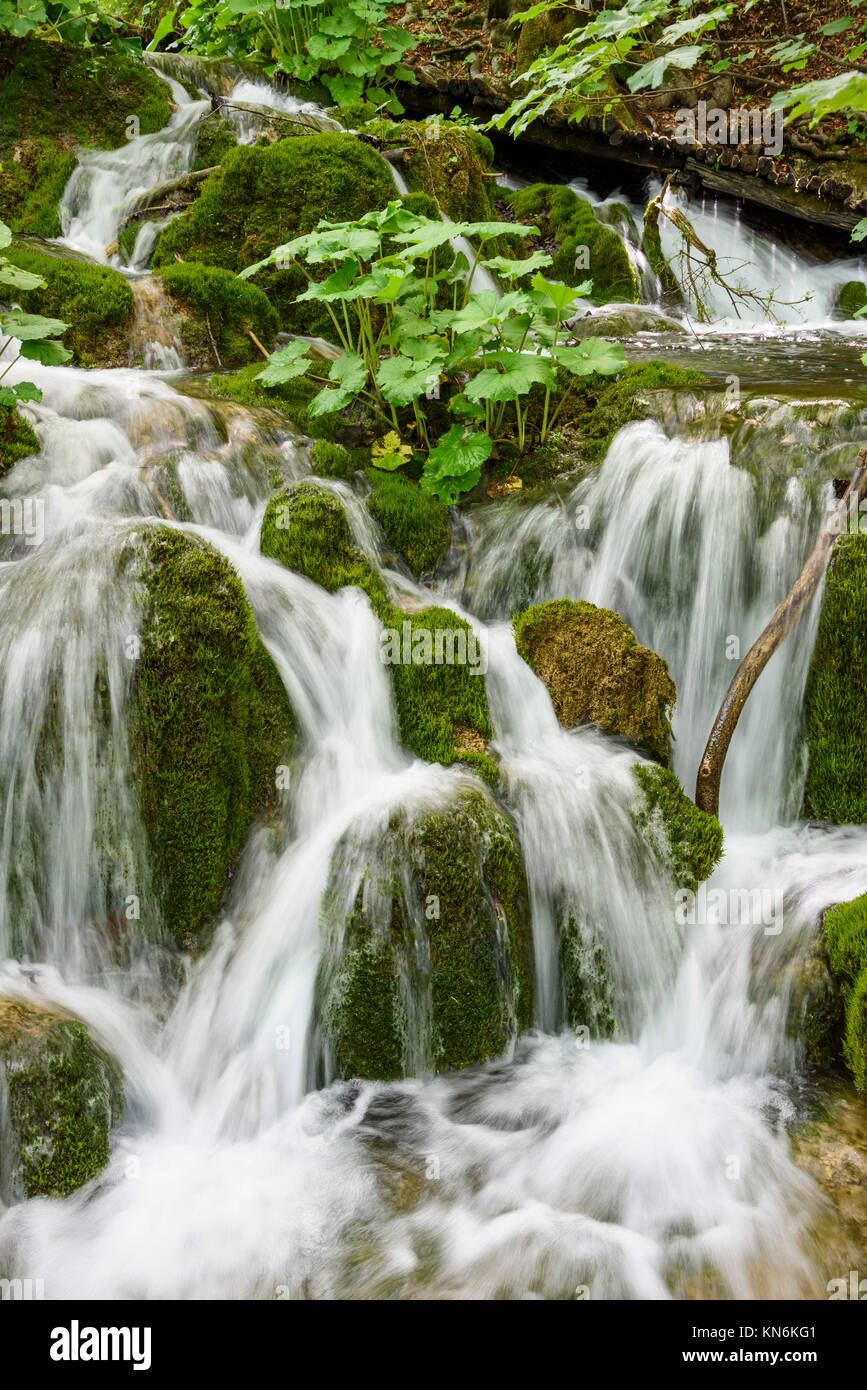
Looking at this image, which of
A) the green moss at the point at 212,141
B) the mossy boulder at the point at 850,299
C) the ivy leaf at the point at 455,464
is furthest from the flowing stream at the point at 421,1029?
the mossy boulder at the point at 850,299

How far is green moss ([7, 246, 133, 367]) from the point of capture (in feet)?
19.9

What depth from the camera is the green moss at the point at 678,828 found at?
4.00 m

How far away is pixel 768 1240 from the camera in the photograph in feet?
9.73

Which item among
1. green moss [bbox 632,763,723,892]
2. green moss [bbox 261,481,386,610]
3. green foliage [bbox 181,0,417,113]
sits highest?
green foliage [bbox 181,0,417,113]

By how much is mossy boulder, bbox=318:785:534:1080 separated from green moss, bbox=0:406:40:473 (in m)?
3.04

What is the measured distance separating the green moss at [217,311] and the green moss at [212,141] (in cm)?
266

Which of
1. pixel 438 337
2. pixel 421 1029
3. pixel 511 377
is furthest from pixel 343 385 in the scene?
pixel 421 1029

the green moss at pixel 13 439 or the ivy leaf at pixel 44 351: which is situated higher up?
the ivy leaf at pixel 44 351

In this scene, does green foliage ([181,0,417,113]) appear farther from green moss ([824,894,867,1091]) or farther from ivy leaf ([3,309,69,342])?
green moss ([824,894,867,1091])

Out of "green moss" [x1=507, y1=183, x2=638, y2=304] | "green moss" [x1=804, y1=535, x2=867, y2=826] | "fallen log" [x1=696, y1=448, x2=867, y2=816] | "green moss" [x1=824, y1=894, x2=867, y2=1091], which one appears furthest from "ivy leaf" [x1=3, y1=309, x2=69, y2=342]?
"green moss" [x1=507, y1=183, x2=638, y2=304]

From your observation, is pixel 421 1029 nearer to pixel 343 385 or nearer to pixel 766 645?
pixel 766 645

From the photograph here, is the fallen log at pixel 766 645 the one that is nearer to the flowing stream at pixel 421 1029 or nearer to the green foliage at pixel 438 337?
the flowing stream at pixel 421 1029

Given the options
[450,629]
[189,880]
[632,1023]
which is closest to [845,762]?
[632,1023]

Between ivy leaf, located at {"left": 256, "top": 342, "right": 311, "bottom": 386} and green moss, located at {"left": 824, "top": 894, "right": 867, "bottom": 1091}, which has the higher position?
ivy leaf, located at {"left": 256, "top": 342, "right": 311, "bottom": 386}
